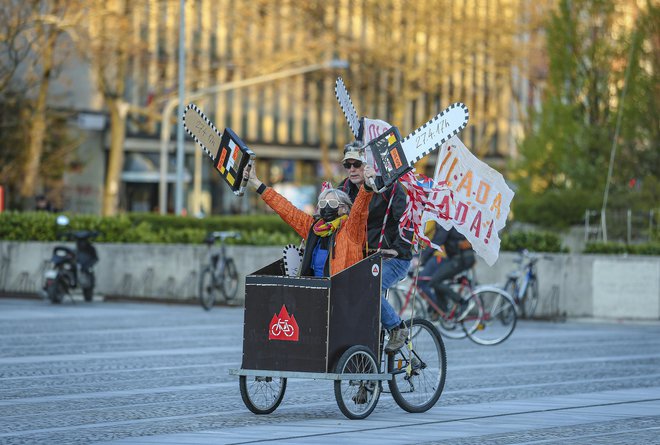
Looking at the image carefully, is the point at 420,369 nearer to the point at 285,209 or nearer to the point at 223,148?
the point at 285,209

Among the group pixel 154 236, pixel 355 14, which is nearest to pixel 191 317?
pixel 154 236

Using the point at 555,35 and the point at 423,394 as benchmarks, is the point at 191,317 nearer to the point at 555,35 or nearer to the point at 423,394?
the point at 423,394

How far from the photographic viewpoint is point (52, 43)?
4281cm

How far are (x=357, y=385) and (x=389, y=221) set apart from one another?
1181 millimetres

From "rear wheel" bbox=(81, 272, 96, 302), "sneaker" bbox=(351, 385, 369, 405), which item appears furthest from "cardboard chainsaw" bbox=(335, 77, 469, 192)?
"rear wheel" bbox=(81, 272, 96, 302)

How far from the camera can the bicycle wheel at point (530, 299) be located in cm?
2420

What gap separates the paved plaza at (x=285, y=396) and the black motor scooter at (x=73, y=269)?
404 centimetres

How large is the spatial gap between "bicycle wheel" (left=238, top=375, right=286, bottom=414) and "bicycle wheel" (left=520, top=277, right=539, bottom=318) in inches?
527

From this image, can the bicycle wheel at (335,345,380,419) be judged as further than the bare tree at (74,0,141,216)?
No

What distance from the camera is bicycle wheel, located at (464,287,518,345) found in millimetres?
19078

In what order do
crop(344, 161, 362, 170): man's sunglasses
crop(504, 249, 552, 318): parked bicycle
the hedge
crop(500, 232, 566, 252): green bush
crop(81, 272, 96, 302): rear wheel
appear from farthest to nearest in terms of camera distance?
the hedge, crop(81, 272, 96, 302): rear wheel, crop(500, 232, 566, 252): green bush, crop(504, 249, 552, 318): parked bicycle, crop(344, 161, 362, 170): man's sunglasses

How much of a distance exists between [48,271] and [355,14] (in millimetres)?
33008

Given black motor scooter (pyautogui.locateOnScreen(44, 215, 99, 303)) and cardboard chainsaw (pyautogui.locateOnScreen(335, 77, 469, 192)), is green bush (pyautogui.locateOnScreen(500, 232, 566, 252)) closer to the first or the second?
black motor scooter (pyautogui.locateOnScreen(44, 215, 99, 303))

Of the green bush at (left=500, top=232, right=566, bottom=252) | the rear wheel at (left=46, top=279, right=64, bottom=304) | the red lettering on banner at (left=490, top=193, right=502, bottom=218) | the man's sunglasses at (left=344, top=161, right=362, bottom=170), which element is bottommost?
the rear wheel at (left=46, top=279, right=64, bottom=304)
